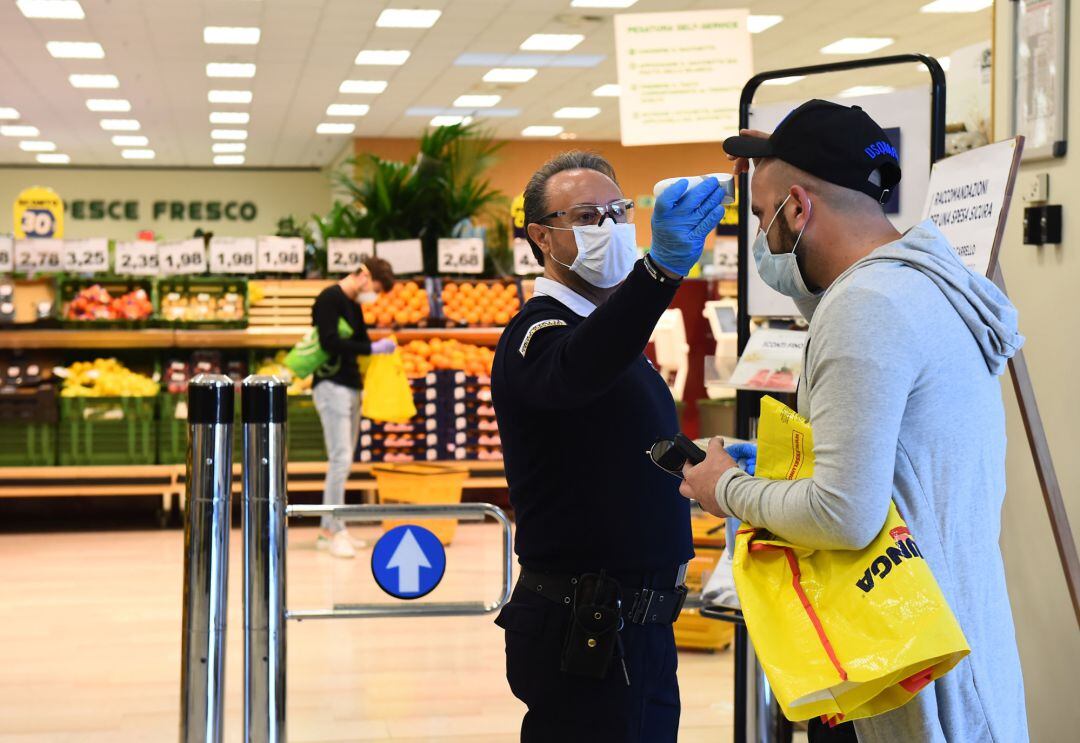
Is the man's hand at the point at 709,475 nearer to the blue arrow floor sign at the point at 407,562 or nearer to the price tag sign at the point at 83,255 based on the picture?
the blue arrow floor sign at the point at 407,562

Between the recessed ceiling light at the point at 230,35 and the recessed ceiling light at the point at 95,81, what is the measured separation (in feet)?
8.80

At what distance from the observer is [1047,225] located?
3.25m

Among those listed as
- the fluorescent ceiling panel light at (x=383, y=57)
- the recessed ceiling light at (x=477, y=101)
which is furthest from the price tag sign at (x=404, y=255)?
the recessed ceiling light at (x=477, y=101)

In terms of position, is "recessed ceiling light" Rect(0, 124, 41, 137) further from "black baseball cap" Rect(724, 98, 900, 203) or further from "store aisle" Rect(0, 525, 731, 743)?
"black baseball cap" Rect(724, 98, 900, 203)

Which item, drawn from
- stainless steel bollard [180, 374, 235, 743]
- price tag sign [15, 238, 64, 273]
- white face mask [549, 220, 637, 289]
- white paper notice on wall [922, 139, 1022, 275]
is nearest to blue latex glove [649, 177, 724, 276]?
white face mask [549, 220, 637, 289]

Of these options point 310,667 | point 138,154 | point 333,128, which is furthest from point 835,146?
point 138,154

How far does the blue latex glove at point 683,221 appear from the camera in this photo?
179 cm

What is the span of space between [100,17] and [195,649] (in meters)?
10.6

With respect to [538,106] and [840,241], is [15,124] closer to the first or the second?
[538,106]

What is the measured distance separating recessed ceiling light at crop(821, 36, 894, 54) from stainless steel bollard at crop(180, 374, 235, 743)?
12.0 m

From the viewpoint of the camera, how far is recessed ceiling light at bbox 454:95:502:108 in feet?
54.4

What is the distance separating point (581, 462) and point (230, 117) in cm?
1766

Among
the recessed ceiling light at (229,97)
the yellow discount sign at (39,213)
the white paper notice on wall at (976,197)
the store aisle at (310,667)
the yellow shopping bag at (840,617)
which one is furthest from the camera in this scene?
the recessed ceiling light at (229,97)

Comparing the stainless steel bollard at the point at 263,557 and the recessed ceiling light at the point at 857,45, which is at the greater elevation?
the recessed ceiling light at the point at 857,45
